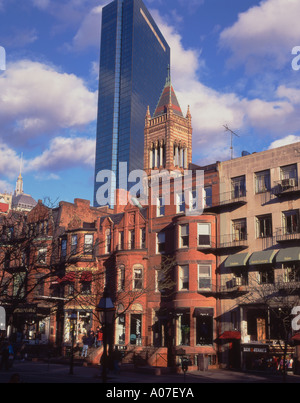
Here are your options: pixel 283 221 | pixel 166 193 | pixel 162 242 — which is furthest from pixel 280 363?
pixel 166 193

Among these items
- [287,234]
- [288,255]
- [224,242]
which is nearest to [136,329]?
[224,242]

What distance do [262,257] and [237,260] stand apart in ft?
7.72

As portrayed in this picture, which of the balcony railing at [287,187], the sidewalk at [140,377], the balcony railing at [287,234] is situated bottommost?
the sidewalk at [140,377]

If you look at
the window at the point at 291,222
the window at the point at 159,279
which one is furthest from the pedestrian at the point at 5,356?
the window at the point at 291,222

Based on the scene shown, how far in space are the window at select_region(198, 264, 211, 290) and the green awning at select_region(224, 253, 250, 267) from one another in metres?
2.56

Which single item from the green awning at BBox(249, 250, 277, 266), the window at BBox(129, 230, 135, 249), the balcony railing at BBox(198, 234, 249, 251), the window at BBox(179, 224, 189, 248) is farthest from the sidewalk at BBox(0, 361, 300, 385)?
the window at BBox(129, 230, 135, 249)

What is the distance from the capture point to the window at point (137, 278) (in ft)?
154

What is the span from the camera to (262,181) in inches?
1639

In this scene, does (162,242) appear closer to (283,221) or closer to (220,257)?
(220,257)

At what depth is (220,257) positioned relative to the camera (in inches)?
1683

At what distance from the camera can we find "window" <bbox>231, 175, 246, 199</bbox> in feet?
140

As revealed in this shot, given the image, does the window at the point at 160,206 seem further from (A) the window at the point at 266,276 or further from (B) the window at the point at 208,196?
(A) the window at the point at 266,276
